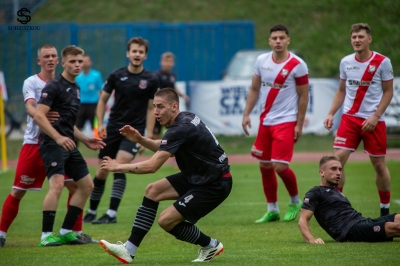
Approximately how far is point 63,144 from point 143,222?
160 centimetres

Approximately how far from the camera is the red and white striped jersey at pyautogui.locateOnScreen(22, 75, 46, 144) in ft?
28.5

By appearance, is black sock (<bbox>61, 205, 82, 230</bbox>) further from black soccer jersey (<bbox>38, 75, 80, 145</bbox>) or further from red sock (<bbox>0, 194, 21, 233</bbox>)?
black soccer jersey (<bbox>38, 75, 80, 145</bbox>)

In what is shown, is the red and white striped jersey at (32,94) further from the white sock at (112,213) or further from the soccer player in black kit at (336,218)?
the soccer player in black kit at (336,218)

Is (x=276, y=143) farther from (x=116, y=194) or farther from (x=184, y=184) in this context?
(x=184, y=184)

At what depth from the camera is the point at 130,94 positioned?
10.6 m

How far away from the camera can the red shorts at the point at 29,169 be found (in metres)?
8.69

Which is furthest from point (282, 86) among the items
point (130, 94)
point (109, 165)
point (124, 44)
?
point (124, 44)

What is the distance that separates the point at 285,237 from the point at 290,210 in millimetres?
1489

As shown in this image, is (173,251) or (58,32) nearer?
(173,251)

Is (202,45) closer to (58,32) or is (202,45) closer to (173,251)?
(58,32)

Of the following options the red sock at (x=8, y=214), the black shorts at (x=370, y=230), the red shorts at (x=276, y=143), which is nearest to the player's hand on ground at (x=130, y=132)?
the red sock at (x=8, y=214)

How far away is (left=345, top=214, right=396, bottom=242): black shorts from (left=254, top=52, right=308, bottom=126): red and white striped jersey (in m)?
2.44

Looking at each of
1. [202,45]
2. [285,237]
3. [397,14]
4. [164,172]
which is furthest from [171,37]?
[285,237]

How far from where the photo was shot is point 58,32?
81.4ft
